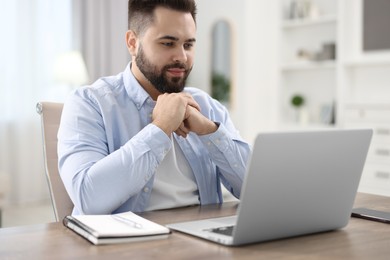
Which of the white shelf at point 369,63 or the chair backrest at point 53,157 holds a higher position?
the white shelf at point 369,63

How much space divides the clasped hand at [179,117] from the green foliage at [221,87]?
4520mm

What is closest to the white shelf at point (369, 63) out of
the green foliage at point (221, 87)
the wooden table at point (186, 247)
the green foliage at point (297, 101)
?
the green foliage at point (297, 101)

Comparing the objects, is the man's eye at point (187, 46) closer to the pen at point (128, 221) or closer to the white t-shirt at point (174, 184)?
the white t-shirt at point (174, 184)

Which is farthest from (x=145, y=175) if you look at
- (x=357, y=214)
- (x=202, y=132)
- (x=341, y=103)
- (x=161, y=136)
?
(x=341, y=103)

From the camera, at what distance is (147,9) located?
1.73 meters

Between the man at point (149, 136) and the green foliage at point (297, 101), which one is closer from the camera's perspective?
the man at point (149, 136)

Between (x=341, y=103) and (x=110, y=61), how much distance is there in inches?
93.0

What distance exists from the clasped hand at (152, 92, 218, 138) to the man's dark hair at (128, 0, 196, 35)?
12.0 inches

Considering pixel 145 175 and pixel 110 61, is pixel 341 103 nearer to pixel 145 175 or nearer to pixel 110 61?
pixel 110 61

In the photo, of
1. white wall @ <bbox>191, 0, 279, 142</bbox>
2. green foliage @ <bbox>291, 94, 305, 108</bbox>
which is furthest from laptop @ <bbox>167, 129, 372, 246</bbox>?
white wall @ <bbox>191, 0, 279, 142</bbox>

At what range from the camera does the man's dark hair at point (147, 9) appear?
170 cm

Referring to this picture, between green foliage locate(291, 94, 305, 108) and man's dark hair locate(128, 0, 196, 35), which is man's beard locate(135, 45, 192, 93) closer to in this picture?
man's dark hair locate(128, 0, 196, 35)

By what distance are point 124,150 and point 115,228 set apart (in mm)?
350

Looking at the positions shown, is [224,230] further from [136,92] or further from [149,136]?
[136,92]
